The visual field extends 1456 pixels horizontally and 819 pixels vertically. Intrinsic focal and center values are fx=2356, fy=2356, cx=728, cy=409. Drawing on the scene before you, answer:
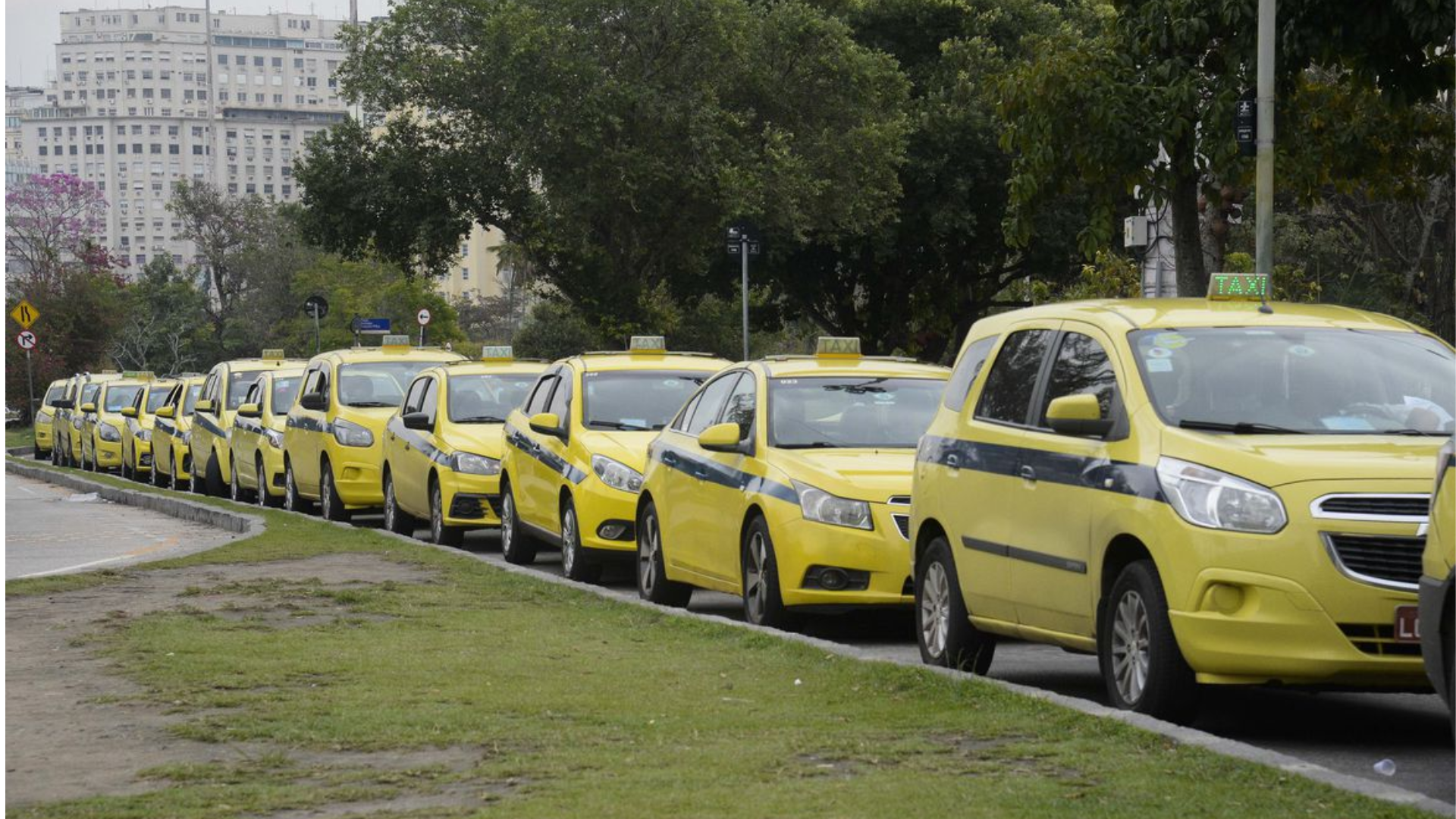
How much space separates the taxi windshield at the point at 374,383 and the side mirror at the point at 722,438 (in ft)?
35.4

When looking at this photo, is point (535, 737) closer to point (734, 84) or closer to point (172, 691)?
point (172, 691)

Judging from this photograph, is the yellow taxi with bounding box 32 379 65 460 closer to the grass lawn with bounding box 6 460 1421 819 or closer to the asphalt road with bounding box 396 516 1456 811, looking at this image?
the grass lawn with bounding box 6 460 1421 819

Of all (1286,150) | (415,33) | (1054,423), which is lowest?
(1054,423)

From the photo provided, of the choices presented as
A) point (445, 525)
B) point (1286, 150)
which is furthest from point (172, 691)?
point (1286, 150)

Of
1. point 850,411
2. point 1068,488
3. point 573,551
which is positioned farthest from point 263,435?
point 1068,488

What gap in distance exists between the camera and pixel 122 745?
809 centimetres

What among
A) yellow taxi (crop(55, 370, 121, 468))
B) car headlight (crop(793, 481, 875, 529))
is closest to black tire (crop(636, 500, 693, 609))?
car headlight (crop(793, 481, 875, 529))

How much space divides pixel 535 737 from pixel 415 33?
35.5m

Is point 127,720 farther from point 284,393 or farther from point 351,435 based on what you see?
point 284,393

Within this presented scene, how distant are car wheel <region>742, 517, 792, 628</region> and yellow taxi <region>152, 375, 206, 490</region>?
64.5 ft

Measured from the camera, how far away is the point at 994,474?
1002 cm

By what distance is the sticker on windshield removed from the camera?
359 inches

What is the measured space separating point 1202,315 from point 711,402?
509cm

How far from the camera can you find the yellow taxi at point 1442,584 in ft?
22.2
